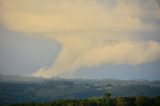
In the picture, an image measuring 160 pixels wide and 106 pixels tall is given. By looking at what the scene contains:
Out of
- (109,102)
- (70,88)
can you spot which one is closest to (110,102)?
(109,102)

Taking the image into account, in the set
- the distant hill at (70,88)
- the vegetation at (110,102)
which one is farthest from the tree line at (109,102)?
the distant hill at (70,88)

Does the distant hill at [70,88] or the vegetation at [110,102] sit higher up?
the distant hill at [70,88]

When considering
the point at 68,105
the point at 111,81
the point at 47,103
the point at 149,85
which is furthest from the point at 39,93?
the point at 149,85

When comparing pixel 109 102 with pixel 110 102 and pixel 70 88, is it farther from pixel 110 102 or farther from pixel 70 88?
pixel 70 88

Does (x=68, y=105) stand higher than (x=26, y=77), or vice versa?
(x=26, y=77)

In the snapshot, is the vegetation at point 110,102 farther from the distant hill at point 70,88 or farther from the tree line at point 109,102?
the distant hill at point 70,88

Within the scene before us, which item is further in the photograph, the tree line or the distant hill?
the distant hill

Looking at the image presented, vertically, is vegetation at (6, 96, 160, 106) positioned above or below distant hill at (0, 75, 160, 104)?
below

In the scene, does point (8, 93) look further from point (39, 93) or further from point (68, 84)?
point (68, 84)

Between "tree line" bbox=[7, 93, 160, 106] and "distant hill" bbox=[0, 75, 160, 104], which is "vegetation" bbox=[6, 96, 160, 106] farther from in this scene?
"distant hill" bbox=[0, 75, 160, 104]

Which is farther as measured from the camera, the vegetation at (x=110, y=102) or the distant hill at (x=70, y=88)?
the distant hill at (x=70, y=88)

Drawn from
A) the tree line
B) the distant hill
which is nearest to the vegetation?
the tree line
